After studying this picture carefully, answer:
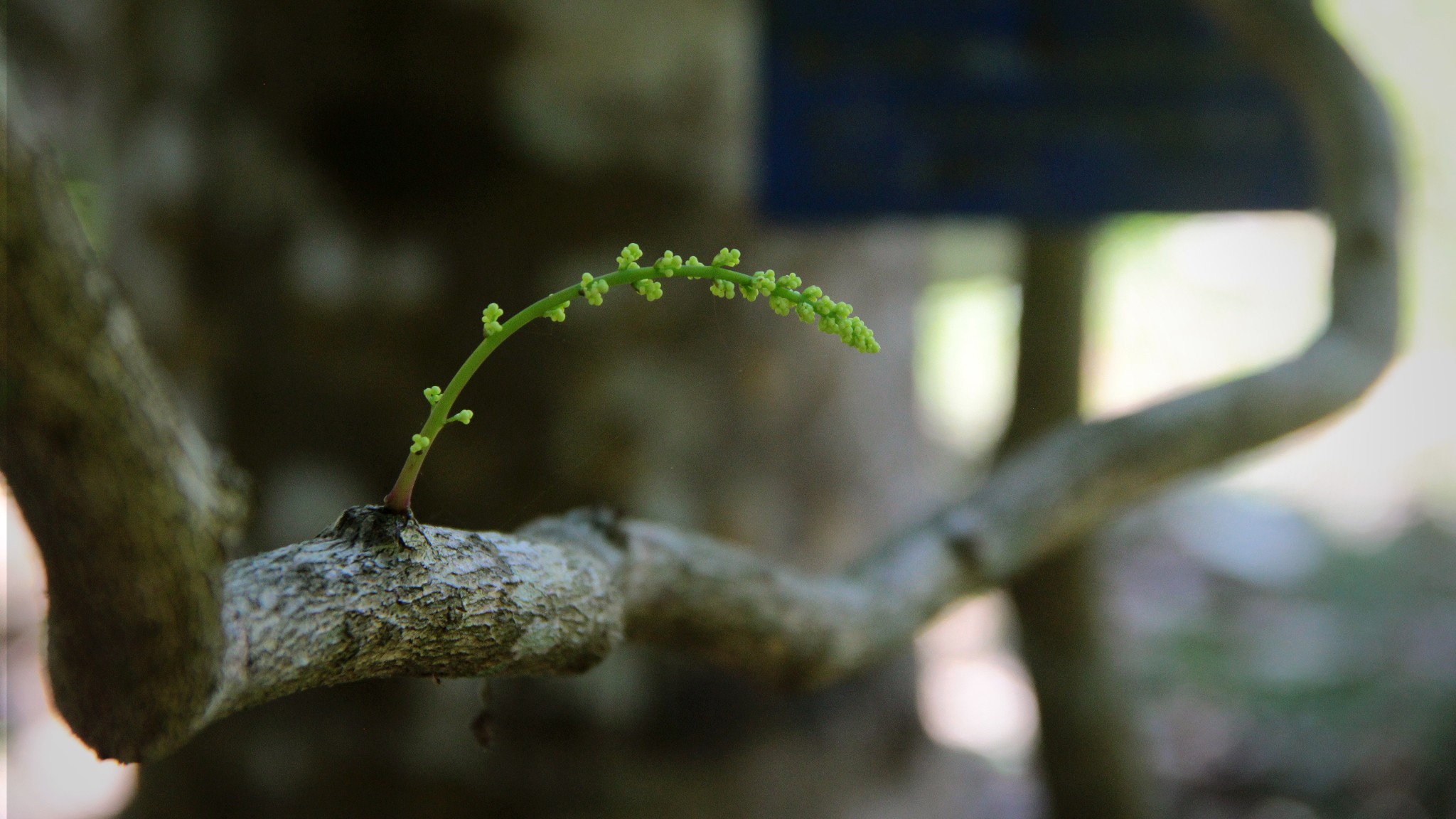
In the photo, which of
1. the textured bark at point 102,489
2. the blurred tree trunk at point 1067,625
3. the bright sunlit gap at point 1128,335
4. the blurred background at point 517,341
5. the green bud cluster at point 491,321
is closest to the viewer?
the textured bark at point 102,489

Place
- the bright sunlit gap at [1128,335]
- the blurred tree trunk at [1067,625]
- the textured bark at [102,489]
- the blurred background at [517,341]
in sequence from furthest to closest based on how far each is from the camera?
the bright sunlit gap at [1128,335]
the blurred tree trunk at [1067,625]
the blurred background at [517,341]
the textured bark at [102,489]

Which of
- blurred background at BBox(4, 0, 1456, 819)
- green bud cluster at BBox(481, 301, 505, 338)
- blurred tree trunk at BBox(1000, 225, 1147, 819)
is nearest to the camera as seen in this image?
green bud cluster at BBox(481, 301, 505, 338)

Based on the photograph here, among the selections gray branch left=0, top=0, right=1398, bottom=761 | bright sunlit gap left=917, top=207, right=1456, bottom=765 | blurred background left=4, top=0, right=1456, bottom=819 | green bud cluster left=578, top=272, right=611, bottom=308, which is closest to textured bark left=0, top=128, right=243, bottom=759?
gray branch left=0, top=0, right=1398, bottom=761

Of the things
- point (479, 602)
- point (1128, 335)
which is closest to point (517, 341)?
point (479, 602)

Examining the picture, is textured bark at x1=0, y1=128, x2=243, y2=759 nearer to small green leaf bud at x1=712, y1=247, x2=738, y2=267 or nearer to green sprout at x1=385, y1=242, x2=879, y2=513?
green sprout at x1=385, y1=242, x2=879, y2=513

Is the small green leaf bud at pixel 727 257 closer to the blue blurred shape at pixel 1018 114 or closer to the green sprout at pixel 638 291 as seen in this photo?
the green sprout at pixel 638 291

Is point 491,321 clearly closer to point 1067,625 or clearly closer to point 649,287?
point 649,287

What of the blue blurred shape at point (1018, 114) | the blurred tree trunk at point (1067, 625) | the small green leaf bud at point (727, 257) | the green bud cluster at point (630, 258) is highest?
the blue blurred shape at point (1018, 114)

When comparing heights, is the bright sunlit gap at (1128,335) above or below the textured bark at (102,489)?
above

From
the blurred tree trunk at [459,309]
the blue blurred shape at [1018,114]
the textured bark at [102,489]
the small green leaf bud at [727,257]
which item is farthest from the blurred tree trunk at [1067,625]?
the textured bark at [102,489]
